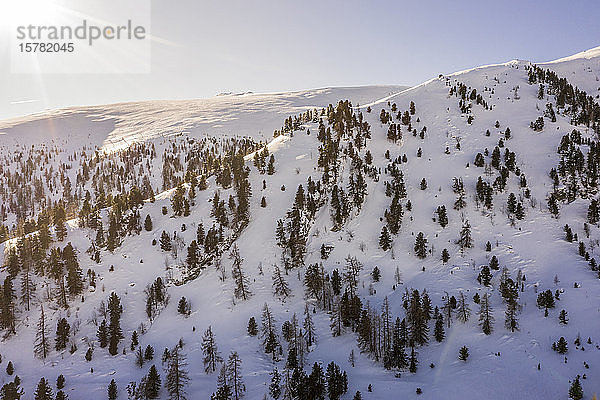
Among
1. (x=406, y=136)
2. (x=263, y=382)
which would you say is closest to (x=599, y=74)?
(x=406, y=136)

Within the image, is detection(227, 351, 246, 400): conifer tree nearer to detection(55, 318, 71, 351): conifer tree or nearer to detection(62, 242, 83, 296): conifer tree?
detection(55, 318, 71, 351): conifer tree

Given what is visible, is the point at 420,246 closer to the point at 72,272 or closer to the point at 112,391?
the point at 112,391

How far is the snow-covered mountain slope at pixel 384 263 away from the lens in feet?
116

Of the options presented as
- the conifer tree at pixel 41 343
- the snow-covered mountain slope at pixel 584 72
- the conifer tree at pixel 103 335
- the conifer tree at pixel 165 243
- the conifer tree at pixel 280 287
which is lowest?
the conifer tree at pixel 41 343

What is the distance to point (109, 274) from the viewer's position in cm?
5694

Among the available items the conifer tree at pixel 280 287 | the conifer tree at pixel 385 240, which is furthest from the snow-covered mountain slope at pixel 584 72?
the conifer tree at pixel 280 287

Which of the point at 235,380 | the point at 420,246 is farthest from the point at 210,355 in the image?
the point at 420,246

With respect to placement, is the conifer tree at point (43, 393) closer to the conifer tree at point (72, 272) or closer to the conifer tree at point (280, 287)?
the conifer tree at point (72, 272)

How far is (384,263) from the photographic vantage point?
4969 centimetres

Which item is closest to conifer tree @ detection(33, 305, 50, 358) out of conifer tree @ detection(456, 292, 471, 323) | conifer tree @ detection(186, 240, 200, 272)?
conifer tree @ detection(186, 240, 200, 272)

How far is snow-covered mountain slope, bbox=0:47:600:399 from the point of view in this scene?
35500 mm

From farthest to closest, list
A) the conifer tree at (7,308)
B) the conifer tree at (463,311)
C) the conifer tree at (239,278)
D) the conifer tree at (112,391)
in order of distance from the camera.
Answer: the conifer tree at (239,278) → the conifer tree at (7,308) → the conifer tree at (463,311) → the conifer tree at (112,391)

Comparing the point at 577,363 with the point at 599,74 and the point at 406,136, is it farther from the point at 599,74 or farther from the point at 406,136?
the point at 599,74

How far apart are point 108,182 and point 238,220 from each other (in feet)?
352
